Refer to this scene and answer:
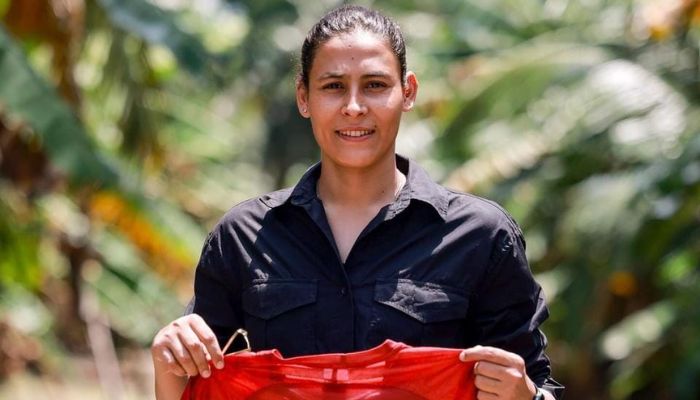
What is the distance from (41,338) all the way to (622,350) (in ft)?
19.4

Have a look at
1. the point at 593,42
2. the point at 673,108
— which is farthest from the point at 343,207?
the point at 593,42

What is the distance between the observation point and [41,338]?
48.7ft

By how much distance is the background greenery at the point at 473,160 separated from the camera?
10.0m

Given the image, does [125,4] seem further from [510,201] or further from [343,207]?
[343,207]

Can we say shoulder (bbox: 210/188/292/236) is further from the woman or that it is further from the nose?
the nose

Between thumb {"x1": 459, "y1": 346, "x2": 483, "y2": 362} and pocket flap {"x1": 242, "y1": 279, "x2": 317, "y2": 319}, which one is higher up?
pocket flap {"x1": 242, "y1": 279, "x2": 317, "y2": 319}

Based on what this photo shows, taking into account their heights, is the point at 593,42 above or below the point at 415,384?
above

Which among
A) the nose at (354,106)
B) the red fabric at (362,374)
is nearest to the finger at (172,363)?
the red fabric at (362,374)

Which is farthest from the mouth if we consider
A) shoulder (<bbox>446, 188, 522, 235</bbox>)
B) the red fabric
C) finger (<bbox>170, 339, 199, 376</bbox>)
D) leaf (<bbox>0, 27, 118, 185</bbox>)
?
leaf (<bbox>0, 27, 118, 185</bbox>)

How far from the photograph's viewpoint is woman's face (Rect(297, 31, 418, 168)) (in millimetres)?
3143

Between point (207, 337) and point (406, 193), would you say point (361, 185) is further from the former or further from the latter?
point (207, 337)

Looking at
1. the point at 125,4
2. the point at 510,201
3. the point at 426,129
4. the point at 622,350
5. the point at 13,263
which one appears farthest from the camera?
the point at 426,129

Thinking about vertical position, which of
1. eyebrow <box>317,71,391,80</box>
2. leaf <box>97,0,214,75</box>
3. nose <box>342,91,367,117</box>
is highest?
leaf <box>97,0,214,75</box>

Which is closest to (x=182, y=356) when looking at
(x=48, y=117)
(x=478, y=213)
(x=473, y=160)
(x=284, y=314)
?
(x=284, y=314)
